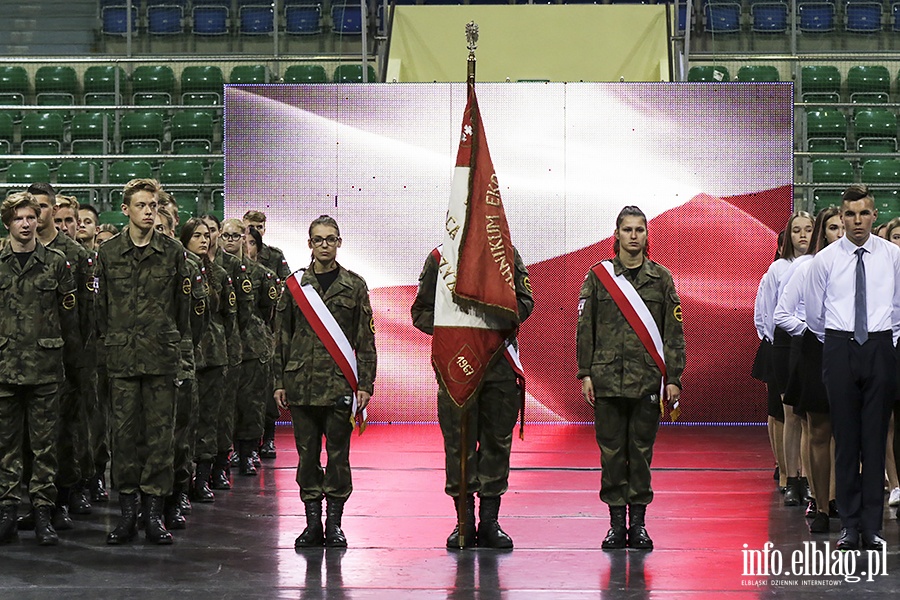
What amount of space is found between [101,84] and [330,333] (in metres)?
10.4

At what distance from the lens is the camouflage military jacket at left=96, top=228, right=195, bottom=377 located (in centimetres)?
649

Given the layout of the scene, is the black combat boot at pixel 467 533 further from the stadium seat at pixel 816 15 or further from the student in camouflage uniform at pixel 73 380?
the stadium seat at pixel 816 15

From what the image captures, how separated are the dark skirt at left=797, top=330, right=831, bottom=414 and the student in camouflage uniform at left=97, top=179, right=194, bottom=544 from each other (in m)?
3.24

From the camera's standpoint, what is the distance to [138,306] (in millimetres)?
6539

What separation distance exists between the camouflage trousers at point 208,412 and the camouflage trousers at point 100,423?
0.55m

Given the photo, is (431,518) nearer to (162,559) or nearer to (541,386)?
(162,559)

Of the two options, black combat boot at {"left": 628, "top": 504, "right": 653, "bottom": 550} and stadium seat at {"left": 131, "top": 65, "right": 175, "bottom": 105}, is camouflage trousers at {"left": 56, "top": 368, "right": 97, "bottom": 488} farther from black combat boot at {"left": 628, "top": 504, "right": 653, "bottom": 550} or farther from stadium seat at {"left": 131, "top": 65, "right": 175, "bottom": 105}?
stadium seat at {"left": 131, "top": 65, "right": 175, "bottom": 105}

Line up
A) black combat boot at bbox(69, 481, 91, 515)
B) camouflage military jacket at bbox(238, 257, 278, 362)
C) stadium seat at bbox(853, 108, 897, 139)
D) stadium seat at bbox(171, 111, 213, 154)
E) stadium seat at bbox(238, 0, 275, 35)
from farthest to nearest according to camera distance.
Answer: stadium seat at bbox(238, 0, 275, 35) → stadium seat at bbox(171, 111, 213, 154) → stadium seat at bbox(853, 108, 897, 139) → camouflage military jacket at bbox(238, 257, 278, 362) → black combat boot at bbox(69, 481, 91, 515)

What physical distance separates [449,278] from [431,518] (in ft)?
5.34

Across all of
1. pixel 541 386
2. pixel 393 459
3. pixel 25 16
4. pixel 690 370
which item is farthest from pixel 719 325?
pixel 25 16

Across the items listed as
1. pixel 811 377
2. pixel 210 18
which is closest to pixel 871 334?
pixel 811 377

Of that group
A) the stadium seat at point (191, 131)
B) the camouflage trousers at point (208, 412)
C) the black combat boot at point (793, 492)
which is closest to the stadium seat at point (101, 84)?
the stadium seat at point (191, 131)

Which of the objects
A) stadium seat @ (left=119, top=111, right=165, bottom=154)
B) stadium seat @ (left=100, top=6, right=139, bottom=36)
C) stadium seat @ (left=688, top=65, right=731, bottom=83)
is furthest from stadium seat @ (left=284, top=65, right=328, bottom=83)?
stadium seat @ (left=688, top=65, right=731, bottom=83)

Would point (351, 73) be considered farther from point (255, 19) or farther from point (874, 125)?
point (874, 125)
